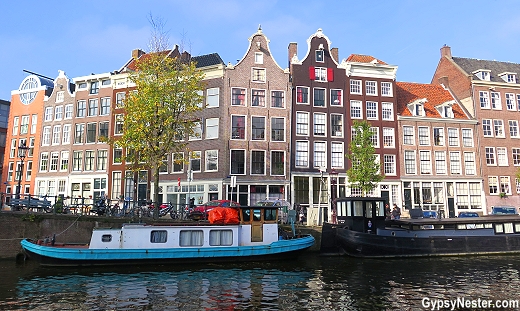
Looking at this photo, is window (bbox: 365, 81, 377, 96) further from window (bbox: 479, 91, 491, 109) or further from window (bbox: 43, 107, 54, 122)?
window (bbox: 43, 107, 54, 122)

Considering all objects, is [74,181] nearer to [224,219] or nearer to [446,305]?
[224,219]

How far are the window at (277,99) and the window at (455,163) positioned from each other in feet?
68.3

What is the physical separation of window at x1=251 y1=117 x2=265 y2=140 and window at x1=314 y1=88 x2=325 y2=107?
6489mm

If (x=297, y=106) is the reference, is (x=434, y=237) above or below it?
below

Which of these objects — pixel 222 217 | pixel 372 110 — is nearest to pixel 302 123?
pixel 372 110

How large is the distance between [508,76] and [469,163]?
14.1 meters

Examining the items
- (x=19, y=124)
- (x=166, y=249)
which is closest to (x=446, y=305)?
(x=166, y=249)

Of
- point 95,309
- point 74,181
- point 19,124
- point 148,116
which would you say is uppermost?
point 19,124

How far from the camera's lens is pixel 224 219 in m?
21.9

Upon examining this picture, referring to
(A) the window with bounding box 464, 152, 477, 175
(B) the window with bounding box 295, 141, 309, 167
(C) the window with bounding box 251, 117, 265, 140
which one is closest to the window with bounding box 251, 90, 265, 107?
(C) the window with bounding box 251, 117, 265, 140

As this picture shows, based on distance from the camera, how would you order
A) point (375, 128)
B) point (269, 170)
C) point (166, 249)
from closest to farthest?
point (166, 249) → point (269, 170) → point (375, 128)

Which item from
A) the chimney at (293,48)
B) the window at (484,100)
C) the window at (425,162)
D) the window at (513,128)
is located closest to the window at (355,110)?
the window at (425,162)

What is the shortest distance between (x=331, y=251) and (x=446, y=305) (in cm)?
1226

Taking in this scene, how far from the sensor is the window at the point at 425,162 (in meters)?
40.5
